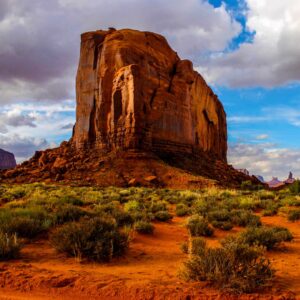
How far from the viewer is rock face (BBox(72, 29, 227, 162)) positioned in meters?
43.7

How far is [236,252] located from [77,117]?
4776 cm

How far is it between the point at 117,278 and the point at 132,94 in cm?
3921

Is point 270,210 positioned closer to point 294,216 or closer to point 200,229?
point 294,216

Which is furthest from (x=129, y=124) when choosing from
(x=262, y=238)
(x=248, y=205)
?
(x=262, y=238)

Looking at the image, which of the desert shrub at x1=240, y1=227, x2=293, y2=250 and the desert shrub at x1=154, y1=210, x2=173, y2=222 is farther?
the desert shrub at x1=154, y1=210, x2=173, y2=222

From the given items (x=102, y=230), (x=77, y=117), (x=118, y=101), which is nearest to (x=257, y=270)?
(x=102, y=230)

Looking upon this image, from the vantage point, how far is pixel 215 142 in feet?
257

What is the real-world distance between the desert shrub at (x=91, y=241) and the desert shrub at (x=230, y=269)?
1796 millimetres

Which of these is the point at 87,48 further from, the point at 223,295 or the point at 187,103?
the point at 223,295

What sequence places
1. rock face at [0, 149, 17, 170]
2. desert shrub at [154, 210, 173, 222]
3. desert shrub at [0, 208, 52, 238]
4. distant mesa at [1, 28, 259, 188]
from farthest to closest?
rock face at [0, 149, 17, 170], distant mesa at [1, 28, 259, 188], desert shrub at [154, 210, 173, 222], desert shrub at [0, 208, 52, 238]

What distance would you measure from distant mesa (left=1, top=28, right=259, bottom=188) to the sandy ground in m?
29.1

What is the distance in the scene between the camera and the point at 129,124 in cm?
4322

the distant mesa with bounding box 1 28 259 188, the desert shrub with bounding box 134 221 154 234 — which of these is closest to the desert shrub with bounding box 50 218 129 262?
the desert shrub with bounding box 134 221 154 234

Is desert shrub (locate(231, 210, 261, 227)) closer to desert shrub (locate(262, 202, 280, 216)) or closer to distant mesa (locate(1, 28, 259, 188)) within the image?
desert shrub (locate(262, 202, 280, 216))
